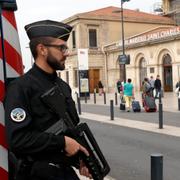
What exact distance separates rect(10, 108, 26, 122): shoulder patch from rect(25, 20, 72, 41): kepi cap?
535 mm

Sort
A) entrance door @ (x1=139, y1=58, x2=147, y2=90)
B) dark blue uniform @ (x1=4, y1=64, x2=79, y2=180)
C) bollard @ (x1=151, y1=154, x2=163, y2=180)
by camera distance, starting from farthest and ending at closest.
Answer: entrance door @ (x1=139, y1=58, x2=147, y2=90), bollard @ (x1=151, y1=154, x2=163, y2=180), dark blue uniform @ (x1=4, y1=64, x2=79, y2=180)

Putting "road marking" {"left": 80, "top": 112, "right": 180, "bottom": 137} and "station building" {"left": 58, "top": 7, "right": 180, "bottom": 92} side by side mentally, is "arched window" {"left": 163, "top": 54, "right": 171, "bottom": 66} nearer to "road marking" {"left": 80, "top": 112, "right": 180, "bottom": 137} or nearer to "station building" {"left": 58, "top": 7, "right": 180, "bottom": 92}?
"station building" {"left": 58, "top": 7, "right": 180, "bottom": 92}

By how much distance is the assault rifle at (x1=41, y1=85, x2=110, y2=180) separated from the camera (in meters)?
2.72

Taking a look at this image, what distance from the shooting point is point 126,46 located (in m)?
46.4

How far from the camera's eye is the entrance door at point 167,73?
39.5 meters

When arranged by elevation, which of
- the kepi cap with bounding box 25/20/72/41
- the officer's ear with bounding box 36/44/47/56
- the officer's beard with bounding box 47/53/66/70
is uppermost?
the kepi cap with bounding box 25/20/72/41

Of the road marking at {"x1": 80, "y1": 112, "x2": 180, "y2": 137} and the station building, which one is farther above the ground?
the station building

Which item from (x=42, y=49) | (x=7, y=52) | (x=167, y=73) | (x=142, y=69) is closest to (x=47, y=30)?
(x=42, y=49)

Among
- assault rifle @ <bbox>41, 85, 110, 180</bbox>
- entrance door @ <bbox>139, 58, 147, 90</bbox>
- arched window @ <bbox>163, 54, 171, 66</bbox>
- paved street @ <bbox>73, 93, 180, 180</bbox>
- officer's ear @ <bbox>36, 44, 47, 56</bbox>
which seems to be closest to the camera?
assault rifle @ <bbox>41, 85, 110, 180</bbox>

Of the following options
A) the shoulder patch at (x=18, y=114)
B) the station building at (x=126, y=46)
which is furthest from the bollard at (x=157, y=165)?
the station building at (x=126, y=46)

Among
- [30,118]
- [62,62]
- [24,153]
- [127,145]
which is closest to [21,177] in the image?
[24,153]

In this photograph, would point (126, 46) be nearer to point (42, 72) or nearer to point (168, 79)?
point (168, 79)

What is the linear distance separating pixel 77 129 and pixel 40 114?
0.25 metres

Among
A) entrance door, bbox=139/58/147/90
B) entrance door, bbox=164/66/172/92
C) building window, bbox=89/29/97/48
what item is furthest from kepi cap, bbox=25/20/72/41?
building window, bbox=89/29/97/48
